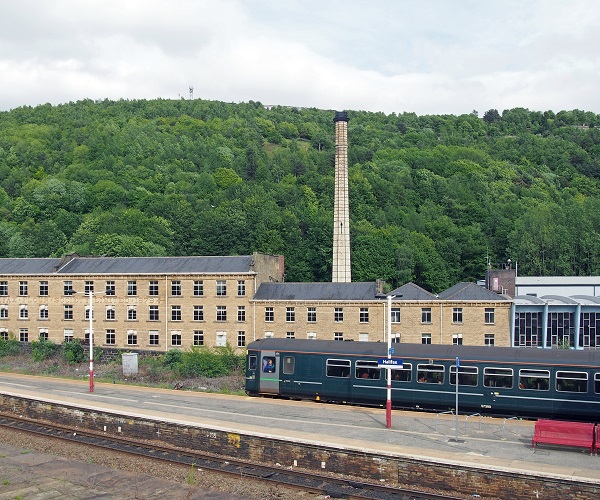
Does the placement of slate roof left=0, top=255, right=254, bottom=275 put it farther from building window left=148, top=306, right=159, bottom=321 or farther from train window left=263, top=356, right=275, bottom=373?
train window left=263, top=356, right=275, bottom=373

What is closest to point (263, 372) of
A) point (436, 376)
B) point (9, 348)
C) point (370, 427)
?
point (370, 427)

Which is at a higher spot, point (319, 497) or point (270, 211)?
point (270, 211)

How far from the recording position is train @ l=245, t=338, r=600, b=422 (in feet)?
95.0

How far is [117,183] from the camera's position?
133m

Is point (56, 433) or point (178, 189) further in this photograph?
point (178, 189)

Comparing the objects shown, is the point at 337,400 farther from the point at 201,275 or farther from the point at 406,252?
the point at 406,252

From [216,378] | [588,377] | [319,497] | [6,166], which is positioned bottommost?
[216,378]

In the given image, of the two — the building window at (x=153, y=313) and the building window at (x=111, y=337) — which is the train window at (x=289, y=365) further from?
the building window at (x=111, y=337)

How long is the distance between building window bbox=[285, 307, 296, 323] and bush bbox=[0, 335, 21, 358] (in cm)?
2496

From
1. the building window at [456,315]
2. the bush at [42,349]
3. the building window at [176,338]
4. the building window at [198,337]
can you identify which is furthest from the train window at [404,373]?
the bush at [42,349]

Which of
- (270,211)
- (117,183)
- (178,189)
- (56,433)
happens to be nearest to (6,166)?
(117,183)

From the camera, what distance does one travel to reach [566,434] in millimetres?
24250

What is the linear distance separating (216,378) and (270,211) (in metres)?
65.9

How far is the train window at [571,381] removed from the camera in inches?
1126
